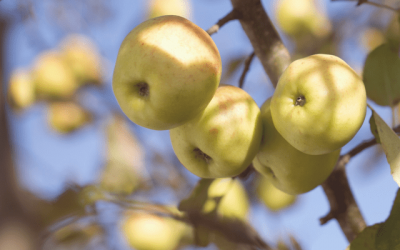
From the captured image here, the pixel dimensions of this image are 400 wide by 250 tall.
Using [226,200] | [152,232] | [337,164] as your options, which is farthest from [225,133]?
[152,232]

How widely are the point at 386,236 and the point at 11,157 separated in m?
0.53

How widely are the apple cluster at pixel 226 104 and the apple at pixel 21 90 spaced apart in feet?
5.09

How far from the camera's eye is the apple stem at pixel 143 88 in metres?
0.51

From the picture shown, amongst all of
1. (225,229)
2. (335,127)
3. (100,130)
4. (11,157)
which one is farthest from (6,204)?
(100,130)

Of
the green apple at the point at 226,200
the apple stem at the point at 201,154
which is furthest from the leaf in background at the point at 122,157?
the apple stem at the point at 201,154

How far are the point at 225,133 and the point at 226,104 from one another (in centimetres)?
5

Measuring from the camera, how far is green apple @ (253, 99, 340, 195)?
579 millimetres

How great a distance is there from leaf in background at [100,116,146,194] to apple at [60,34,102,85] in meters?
0.35

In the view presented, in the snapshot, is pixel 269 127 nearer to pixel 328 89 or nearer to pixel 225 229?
pixel 328 89

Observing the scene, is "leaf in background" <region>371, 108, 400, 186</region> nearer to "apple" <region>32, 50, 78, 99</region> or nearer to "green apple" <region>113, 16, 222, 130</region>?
"green apple" <region>113, 16, 222, 130</region>

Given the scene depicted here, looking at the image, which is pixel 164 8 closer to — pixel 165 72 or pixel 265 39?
pixel 265 39

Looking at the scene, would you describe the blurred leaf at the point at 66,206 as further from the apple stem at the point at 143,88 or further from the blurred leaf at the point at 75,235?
the blurred leaf at the point at 75,235

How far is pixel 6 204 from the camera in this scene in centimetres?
23

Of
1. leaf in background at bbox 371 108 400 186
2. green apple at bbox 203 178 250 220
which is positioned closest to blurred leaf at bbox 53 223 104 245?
green apple at bbox 203 178 250 220
